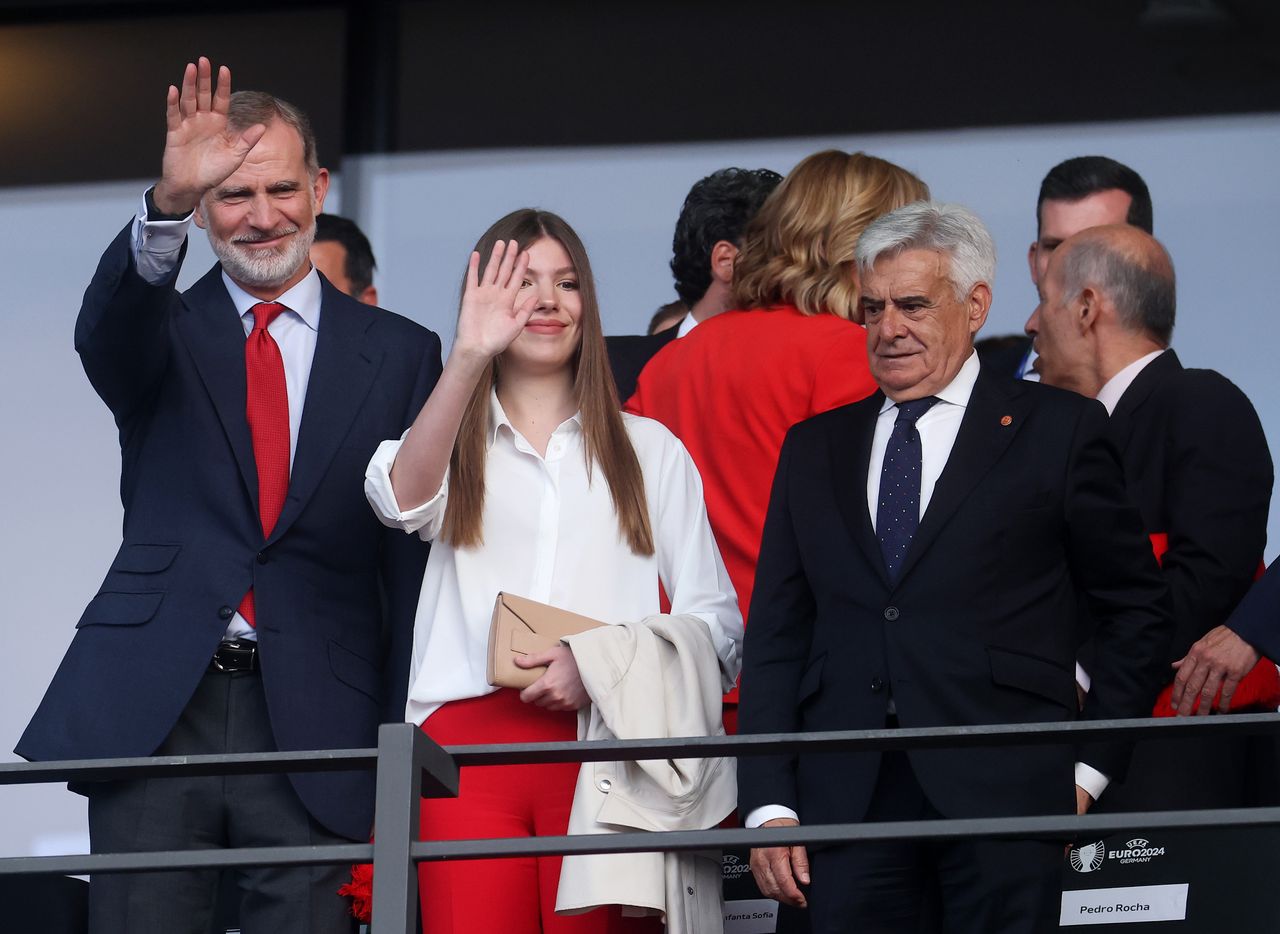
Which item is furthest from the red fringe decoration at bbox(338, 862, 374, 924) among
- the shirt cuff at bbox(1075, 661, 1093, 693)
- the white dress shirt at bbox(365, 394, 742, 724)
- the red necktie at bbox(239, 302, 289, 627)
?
the shirt cuff at bbox(1075, 661, 1093, 693)

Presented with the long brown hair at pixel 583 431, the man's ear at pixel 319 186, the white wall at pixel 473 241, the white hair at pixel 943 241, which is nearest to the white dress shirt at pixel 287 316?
the man's ear at pixel 319 186

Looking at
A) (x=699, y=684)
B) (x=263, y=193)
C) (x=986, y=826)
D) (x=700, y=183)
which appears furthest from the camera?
(x=700, y=183)

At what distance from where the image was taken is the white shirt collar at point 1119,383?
3822 mm

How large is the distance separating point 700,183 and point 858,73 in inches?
80.1

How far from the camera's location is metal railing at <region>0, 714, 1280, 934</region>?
246cm

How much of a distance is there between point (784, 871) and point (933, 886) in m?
0.24

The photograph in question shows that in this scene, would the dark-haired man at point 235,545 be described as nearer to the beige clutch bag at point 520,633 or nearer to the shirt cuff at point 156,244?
the shirt cuff at point 156,244

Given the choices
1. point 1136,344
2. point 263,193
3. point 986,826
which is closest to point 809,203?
point 1136,344

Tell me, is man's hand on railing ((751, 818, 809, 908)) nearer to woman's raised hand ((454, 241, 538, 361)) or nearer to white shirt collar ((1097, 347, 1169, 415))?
woman's raised hand ((454, 241, 538, 361))

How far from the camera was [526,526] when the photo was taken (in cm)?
332

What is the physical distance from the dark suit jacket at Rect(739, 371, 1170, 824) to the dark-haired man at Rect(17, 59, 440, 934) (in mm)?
692

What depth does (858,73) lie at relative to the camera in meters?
6.45

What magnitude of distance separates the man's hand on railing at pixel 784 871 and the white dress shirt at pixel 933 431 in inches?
19.1

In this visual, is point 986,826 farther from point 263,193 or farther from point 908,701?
point 263,193
